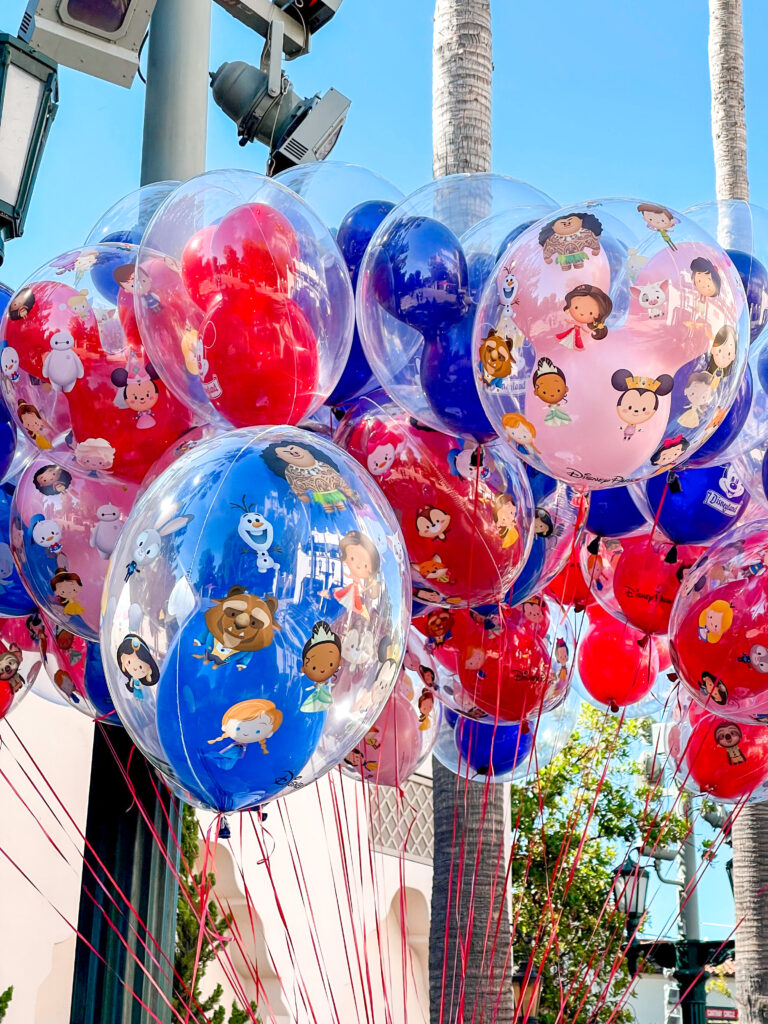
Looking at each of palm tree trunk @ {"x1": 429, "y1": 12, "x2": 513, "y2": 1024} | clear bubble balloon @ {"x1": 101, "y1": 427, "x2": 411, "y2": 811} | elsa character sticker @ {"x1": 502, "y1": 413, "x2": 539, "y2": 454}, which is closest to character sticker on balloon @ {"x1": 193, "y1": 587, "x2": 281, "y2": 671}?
clear bubble balloon @ {"x1": 101, "y1": 427, "x2": 411, "y2": 811}

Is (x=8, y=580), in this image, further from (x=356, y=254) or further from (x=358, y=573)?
(x=358, y=573)

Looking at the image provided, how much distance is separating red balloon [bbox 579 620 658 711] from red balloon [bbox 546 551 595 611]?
0.73 feet

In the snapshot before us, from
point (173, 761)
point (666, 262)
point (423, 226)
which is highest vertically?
point (423, 226)

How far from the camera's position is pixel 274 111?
15.6ft

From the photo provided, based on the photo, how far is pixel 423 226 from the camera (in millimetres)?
3127

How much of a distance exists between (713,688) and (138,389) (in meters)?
1.88

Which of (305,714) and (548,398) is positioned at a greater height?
(548,398)

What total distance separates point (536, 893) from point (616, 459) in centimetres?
1314

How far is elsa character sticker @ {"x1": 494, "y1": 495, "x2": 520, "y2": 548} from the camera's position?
10.9ft

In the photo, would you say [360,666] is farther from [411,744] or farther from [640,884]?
[640,884]

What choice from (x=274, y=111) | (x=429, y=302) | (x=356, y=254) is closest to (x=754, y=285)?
(x=429, y=302)

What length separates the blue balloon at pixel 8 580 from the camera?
3588mm

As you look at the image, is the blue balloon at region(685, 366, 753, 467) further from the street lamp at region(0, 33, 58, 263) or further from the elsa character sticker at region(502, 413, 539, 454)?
the street lamp at region(0, 33, 58, 263)

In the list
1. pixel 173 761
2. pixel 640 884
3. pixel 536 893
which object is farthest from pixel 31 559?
pixel 536 893
